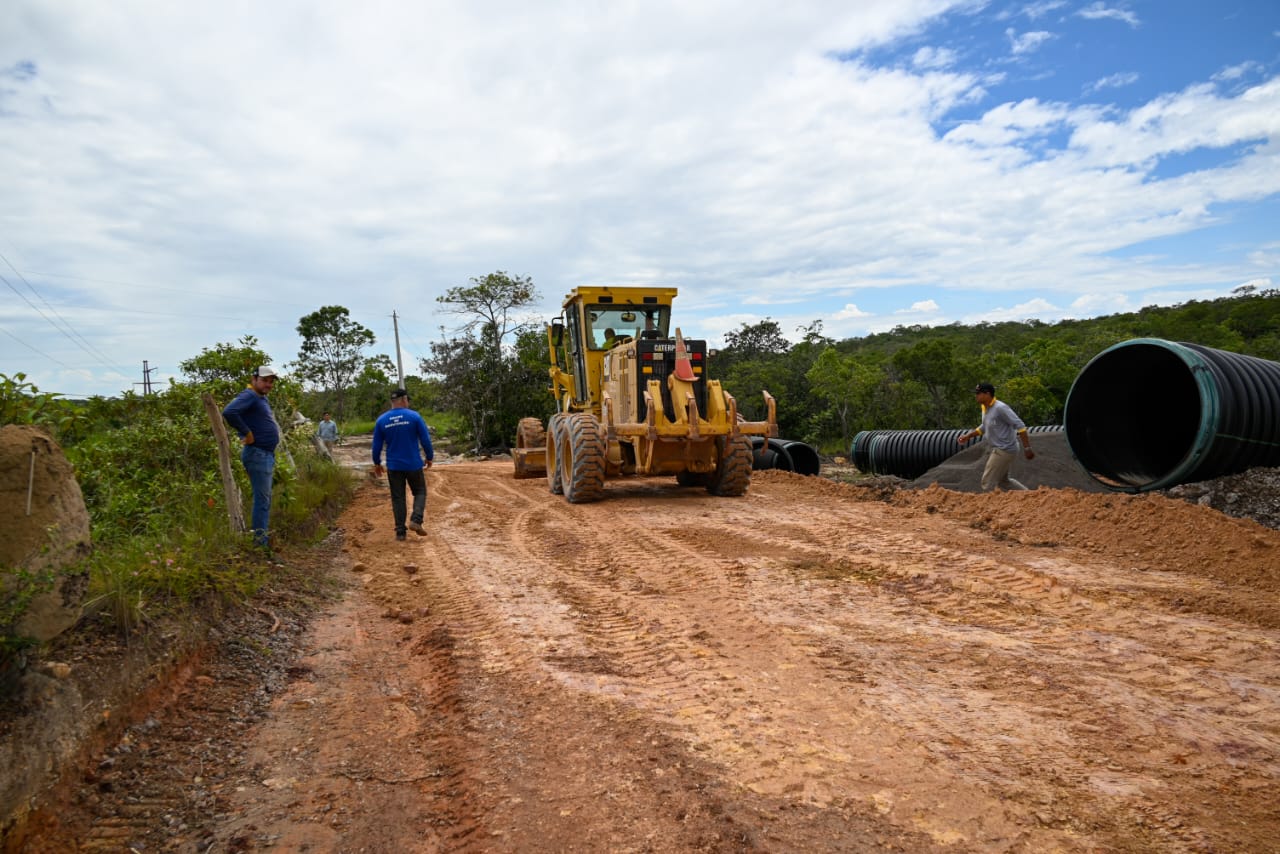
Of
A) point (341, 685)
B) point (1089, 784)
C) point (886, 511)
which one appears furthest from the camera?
point (886, 511)

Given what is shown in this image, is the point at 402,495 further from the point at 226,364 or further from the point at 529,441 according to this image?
the point at 529,441

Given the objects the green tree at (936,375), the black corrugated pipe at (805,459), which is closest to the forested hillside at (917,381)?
the green tree at (936,375)

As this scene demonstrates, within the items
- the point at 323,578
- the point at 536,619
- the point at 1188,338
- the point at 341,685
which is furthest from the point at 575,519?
the point at 1188,338

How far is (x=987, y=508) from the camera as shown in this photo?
848 centimetres

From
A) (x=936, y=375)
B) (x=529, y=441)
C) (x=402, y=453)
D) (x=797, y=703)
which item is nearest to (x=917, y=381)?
(x=936, y=375)

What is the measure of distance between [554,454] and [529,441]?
2704 mm

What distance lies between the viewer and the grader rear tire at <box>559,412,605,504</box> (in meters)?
10.6

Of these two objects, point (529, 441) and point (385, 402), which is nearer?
point (529, 441)

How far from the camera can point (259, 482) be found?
638 cm

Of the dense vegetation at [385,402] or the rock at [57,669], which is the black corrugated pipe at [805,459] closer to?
the dense vegetation at [385,402]

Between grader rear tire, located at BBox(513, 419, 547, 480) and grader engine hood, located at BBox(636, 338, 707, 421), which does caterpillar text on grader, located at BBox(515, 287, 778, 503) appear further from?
grader rear tire, located at BBox(513, 419, 547, 480)

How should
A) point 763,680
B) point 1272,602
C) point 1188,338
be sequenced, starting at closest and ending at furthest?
point 763,680
point 1272,602
point 1188,338

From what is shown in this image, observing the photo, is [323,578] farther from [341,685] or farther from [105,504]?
[341,685]

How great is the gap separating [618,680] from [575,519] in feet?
18.1
